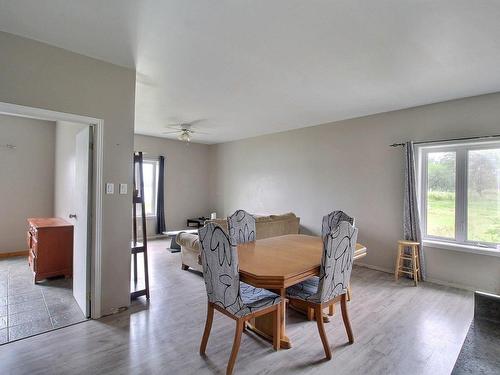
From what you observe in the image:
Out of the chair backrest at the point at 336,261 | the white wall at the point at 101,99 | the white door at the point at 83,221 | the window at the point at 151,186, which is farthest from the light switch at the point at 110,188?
the window at the point at 151,186

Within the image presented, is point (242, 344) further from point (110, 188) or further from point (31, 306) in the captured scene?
point (31, 306)

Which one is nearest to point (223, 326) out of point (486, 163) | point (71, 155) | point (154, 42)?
point (154, 42)

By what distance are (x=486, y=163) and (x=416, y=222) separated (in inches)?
44.5

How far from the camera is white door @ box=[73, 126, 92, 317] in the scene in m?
2.64

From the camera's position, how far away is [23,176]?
498 centimetres

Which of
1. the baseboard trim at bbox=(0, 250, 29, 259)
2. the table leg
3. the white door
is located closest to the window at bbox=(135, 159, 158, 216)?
the baseboard trim at bbox=(0, 250, 29, 259)

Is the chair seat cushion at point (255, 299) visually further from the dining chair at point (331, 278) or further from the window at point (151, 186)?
the window at point (151, 186)

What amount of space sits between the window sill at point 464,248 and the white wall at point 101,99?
4034mm

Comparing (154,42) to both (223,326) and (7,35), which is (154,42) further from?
(223,326)

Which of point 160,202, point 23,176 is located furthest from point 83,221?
point 160,202

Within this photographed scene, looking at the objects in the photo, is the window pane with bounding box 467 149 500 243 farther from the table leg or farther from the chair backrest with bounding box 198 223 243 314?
the chair backrest with bounding box 198 223 243 314

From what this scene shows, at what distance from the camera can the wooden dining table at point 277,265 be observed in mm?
1867

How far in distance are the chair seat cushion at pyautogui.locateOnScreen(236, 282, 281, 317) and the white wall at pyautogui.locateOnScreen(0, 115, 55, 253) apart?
503 cm

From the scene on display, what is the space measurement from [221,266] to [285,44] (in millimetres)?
1936
